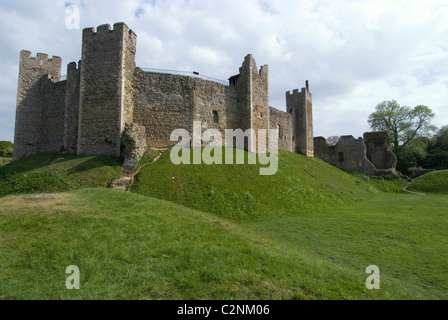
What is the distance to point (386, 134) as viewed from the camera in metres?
40.4

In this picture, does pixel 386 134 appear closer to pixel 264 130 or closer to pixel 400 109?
pixel 400 109

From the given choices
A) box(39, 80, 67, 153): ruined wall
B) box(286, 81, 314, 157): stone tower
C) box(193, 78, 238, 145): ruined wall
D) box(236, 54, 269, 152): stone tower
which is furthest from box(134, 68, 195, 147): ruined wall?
box(286, 81, 314, 157): stone tower

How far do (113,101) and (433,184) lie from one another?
32.6m

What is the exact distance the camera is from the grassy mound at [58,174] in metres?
14.6

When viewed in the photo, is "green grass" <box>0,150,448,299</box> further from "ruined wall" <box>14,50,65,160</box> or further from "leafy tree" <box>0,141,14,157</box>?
"leafy tree" <box>0,141,14,157</box>

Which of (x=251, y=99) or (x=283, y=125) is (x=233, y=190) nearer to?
(x=251, y=99)

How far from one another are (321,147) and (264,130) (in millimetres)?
18629

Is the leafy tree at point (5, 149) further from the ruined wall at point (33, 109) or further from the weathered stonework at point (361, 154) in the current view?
the weathered stonework at point (361, 154)

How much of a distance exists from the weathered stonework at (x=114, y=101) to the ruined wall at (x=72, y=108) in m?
0.07

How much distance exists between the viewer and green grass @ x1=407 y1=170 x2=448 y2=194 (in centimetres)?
2825

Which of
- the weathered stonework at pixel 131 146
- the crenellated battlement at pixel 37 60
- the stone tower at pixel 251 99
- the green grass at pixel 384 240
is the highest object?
the crenellated battlement at pixel 37 60

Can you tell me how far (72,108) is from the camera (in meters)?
20.5

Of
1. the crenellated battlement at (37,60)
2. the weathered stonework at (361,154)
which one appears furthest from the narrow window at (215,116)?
the weathered stonework at (361,154)
